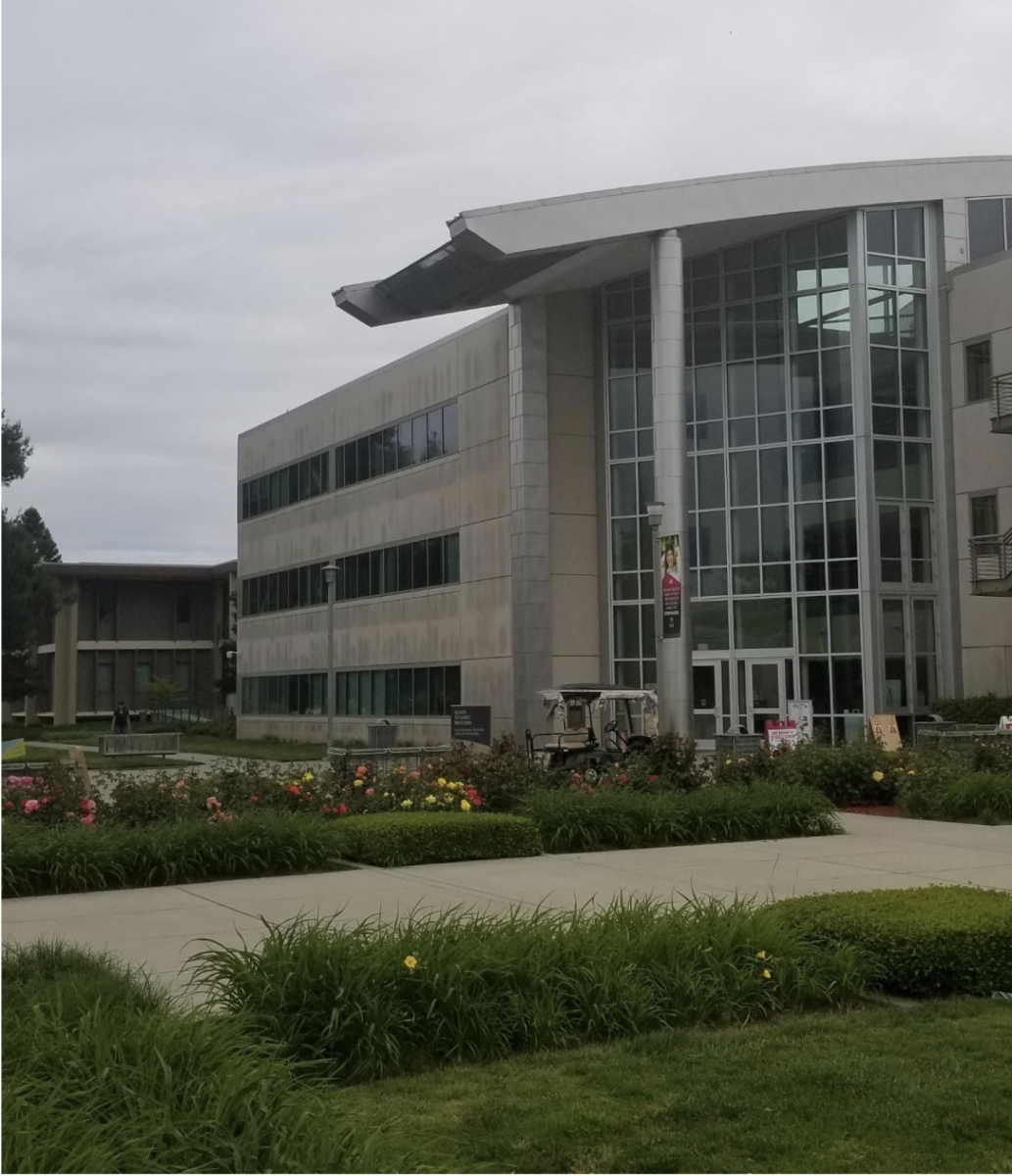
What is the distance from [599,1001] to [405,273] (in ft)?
108

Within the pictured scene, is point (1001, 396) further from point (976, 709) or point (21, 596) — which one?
point (21, 596)

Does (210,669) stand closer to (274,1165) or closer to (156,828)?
(156,828)

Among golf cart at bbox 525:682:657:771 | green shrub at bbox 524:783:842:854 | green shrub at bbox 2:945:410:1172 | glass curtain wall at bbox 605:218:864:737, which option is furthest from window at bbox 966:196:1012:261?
green shrub at bbox 2:945:410:1172

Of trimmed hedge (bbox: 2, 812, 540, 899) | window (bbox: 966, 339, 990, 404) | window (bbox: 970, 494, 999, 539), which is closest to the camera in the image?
trimmed hedge (bbox: 2, 812, 540, 899)

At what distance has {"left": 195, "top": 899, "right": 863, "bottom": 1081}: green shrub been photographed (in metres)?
6.55

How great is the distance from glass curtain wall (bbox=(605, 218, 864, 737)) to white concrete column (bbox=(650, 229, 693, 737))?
Answer: 196cm

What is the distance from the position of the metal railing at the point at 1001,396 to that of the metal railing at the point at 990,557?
2.81 metres

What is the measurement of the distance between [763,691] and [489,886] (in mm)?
25374

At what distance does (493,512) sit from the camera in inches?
1647

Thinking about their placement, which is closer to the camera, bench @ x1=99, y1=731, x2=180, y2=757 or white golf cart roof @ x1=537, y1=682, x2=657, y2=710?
white golf cart roof @ x1=537, y1=682, x2=657, y2=710

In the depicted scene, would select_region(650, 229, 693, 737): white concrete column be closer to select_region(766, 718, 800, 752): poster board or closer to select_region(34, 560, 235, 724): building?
select_region(766, 718, 800, 752): poster board

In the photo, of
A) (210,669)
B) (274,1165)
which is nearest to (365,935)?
(274,1165)

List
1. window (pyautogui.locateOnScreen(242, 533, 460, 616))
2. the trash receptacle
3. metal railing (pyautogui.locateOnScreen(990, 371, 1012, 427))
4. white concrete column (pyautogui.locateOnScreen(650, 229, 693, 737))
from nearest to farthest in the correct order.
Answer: metal railing (pyautogui.locateOnScreen(990, 371, 1012, 427)) < white concrete column (pyautogui.locateOnScreen(650, 229, 693, 737)) < the trash receptacle < window (pyautogui.locateOnScreen(242, 533, 460, 616))

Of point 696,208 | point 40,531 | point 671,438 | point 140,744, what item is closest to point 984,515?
point 671,438
